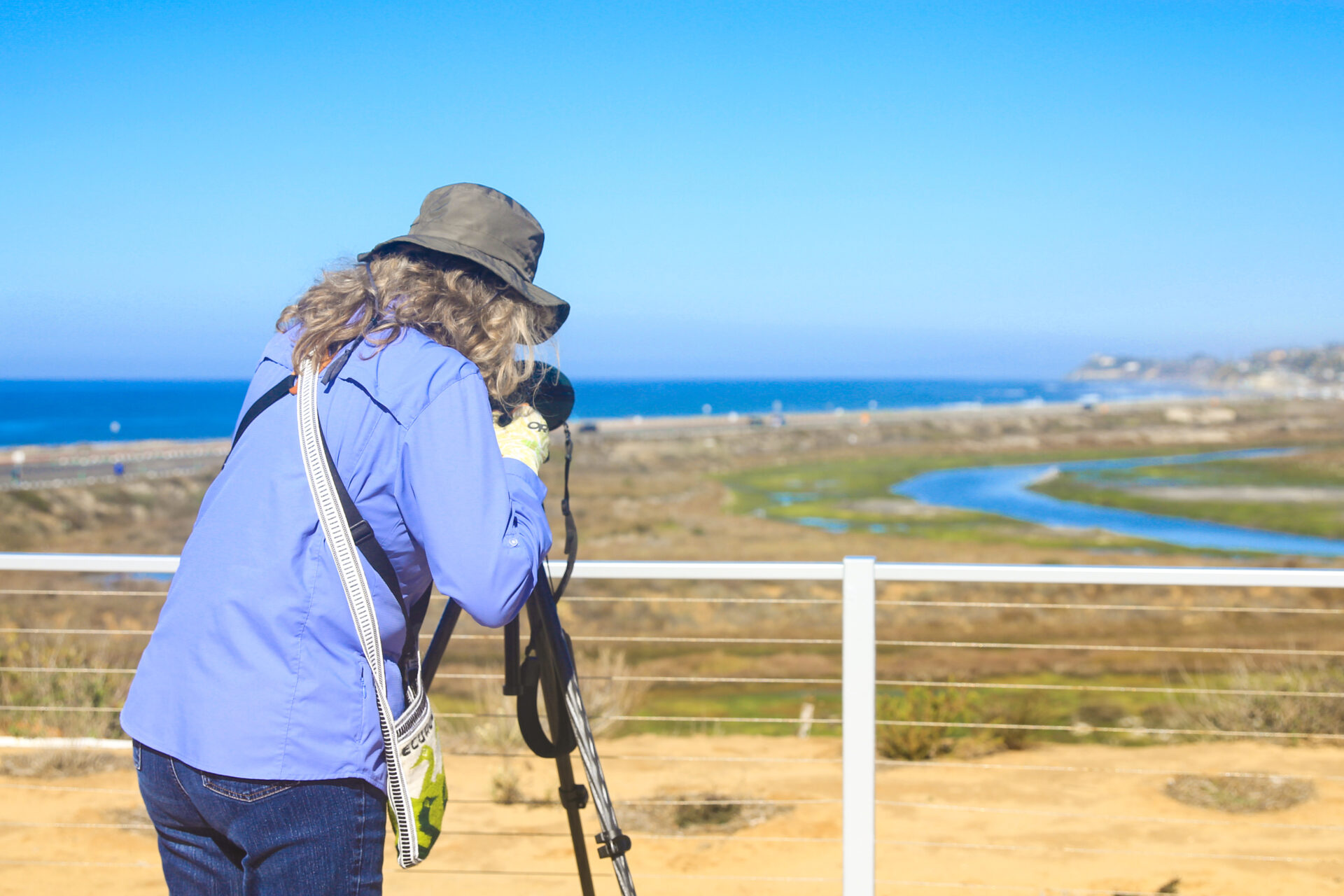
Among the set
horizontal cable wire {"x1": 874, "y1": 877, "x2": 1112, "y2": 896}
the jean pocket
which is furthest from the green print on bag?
horizontal cable wire {"x1": 874, "y1": 877, "x2": 1112, "y2": 896}

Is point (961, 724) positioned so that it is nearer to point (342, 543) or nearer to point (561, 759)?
point (561, 759)

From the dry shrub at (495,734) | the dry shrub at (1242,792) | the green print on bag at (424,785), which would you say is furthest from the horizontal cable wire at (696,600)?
the dry shrub at (1242,792)

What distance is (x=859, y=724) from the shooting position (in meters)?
2.26

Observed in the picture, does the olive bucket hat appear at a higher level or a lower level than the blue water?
higher

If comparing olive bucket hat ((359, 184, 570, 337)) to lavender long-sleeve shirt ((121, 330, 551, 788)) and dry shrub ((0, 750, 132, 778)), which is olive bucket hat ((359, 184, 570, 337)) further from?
dry shrub ((0, 750, 132, 778))

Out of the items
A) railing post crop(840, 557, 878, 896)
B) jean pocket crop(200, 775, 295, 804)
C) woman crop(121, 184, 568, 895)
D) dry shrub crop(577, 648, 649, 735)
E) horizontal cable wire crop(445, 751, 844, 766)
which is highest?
woman crop(121, 184, 568, 895)

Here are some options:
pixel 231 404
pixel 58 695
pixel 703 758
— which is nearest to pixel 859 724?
pixel 703 758

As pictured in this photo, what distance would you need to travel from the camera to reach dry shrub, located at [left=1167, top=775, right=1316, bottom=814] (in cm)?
454

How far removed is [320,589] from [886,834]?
11.9 ft

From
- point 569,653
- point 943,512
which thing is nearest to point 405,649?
point 569,653

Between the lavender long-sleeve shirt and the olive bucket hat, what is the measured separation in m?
0.15

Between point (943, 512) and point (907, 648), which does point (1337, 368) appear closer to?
point (943, 512)

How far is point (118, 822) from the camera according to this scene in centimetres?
441

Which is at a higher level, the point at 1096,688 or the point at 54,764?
the point at 1096,688
